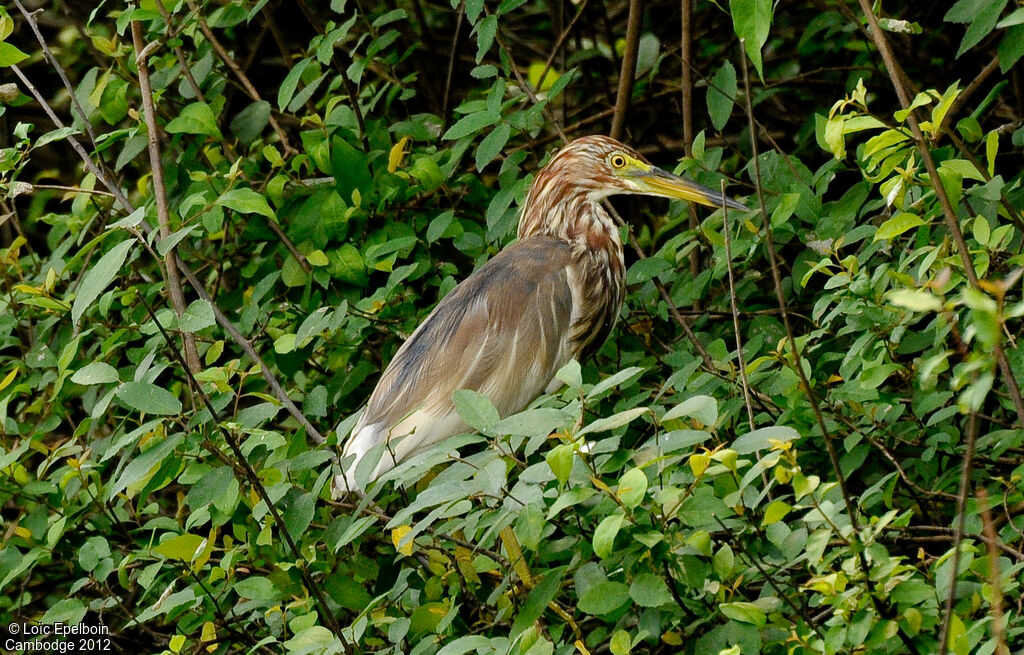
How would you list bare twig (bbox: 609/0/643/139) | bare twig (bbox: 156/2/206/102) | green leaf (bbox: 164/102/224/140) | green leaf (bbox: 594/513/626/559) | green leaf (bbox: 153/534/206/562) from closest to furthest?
1. green leaf (bbox: 594/513/626/559)
2. green leaf (bbox: 153/534/206/562)
3. green leaf (bbox: 164/102/224/140)
4. bare twig (bbox: 609/0/643/139)
5. bare twig (bbox: 156/2/206/102)

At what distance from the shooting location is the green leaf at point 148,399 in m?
1.93

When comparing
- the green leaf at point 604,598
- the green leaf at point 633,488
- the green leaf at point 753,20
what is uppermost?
the green leaf at point 753,20

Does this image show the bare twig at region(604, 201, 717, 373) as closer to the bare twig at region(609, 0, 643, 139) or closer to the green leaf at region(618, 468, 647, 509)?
the bare twig at region(609, 0, 643, 139)

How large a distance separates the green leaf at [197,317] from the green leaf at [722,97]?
1.28 m

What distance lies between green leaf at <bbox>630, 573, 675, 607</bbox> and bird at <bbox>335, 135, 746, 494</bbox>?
1.05 metres

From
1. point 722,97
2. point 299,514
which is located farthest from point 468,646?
point 722,97

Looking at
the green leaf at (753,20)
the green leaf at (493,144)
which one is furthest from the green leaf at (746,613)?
the green leaf at (493,144)

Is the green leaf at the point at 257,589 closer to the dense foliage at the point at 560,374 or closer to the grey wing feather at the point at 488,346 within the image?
the dense foliage at the point at 560,374

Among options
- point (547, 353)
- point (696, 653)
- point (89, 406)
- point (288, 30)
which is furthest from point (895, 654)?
point (288, 30)

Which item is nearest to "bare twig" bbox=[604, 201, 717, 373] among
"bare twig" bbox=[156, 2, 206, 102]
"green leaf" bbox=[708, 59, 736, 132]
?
"green leaf" bbox=[708, 59, 736, 132]

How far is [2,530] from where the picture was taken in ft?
8.83

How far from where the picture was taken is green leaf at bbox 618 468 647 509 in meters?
1.52

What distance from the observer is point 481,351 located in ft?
9.62

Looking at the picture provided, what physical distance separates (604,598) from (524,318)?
1344 millimetres
